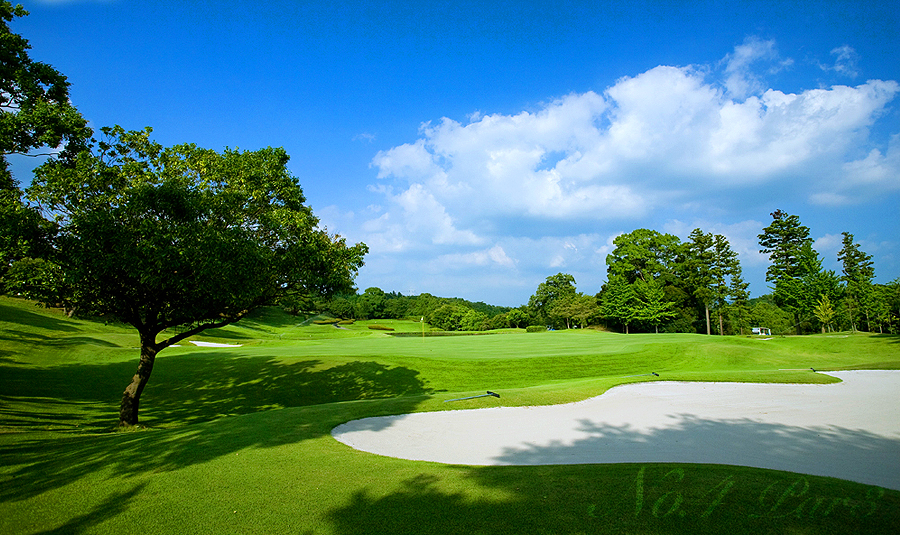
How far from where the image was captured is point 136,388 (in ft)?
43.0

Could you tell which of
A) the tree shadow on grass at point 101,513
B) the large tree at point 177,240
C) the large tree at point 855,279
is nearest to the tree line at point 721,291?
the large tree at point 855,279

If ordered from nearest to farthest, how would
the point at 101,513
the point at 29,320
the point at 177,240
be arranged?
the point at 101,513 → the point at 177,240 → the point at 29,320

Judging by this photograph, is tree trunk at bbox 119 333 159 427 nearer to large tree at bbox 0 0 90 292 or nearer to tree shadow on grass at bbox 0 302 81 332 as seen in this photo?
large tree at bbox 0 0 90 292

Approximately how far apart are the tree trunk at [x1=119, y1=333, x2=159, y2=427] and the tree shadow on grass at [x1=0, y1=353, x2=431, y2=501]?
2.12 feet

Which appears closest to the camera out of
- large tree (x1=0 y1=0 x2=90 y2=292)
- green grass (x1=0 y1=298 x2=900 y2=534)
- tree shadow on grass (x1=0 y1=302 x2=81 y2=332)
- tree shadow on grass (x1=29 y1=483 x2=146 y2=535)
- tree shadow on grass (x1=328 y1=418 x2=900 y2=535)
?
tree shadow on grass (x1=328 y1=418 x2=900 y2=535)

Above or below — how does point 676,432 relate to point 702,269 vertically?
below

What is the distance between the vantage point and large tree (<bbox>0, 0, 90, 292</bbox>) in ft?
35.0

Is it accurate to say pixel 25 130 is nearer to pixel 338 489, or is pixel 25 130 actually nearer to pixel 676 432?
pixel 338 489

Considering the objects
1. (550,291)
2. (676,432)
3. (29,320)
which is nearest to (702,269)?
(550,291)

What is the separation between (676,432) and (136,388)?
14.9m

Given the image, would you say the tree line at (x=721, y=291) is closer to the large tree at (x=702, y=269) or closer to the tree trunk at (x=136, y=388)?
the large tree at (x=702, y=269)

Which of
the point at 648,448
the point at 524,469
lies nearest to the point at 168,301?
the point at 524,469

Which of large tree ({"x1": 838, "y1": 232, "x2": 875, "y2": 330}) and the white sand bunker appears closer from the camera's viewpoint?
the white sand bunker

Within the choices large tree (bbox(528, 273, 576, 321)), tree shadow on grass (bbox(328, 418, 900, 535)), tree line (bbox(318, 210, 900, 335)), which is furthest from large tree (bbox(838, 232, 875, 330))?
tree shadow on grass (bbox(328, 418, 900, 535))
